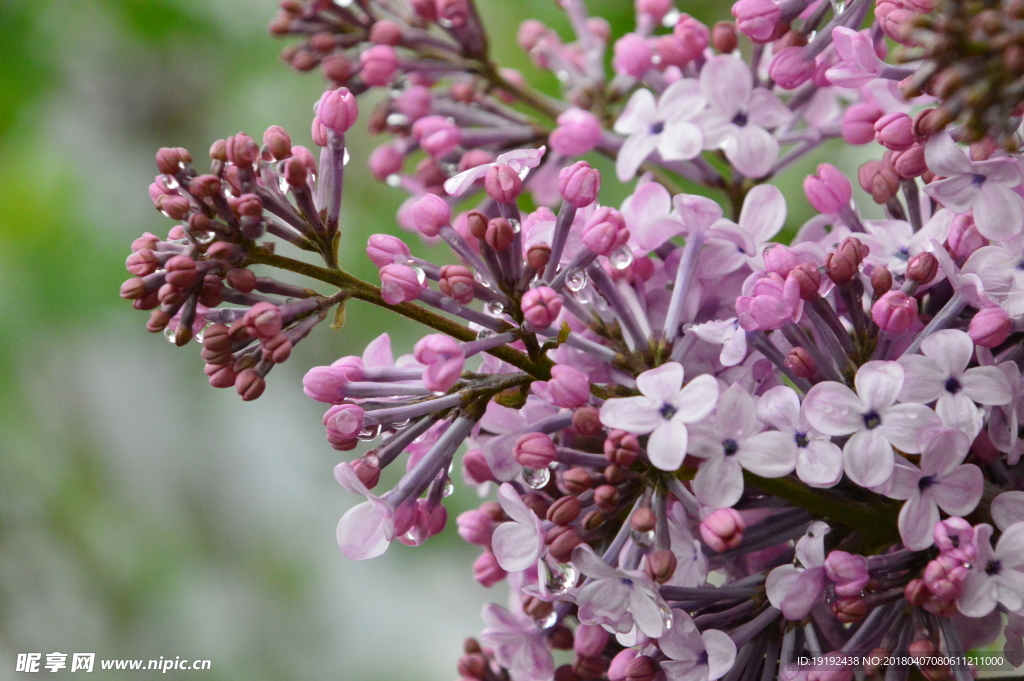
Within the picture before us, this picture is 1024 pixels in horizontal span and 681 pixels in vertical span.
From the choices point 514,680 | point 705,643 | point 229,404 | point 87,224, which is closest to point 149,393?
point 229,404

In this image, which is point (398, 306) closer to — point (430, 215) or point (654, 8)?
point (430, 215)

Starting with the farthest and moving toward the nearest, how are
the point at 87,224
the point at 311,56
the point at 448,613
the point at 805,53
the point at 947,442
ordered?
the point at 448,613 → the point at 87,224 → the point at 311,56 → the point at 805,53 → the point at 947,442

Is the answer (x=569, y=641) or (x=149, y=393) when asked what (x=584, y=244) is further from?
(x=149, y=393)

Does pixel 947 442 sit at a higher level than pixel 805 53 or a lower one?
lower

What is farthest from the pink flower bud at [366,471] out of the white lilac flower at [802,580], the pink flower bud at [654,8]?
the pink flower bud at [654,8]

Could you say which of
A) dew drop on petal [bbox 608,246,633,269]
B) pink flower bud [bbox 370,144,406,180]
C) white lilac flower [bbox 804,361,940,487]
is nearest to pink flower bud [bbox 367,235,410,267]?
dew drop on petal [bbox 608,246,633,269]

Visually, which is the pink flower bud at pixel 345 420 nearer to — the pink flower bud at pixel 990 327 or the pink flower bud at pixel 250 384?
the pink flower bud at pixel 250 384
